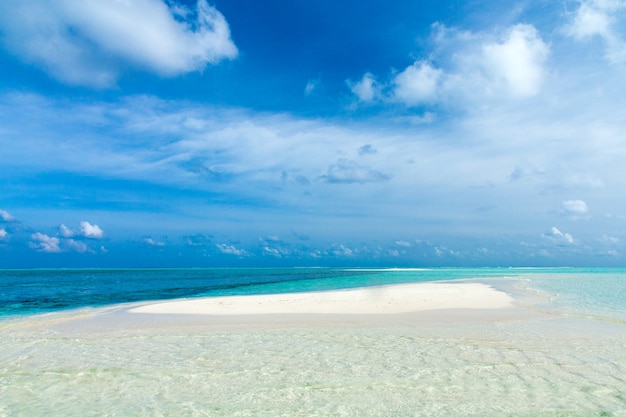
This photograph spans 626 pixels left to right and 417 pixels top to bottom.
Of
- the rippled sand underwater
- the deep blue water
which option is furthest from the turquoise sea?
the deep blue water

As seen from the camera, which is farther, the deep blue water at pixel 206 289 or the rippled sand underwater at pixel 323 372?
the deep blue water at pixel 206 289

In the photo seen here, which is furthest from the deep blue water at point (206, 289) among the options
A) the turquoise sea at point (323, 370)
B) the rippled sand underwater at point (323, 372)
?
the rippled sand underwater at point (323, 372)

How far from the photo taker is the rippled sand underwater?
791 cm

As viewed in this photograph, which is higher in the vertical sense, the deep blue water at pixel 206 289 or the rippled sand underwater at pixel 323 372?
the deep blue water at pixel 206 289

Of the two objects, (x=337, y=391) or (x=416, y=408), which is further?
(x=337, y=391)

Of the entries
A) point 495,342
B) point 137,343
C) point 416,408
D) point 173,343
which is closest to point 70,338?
point 137,343

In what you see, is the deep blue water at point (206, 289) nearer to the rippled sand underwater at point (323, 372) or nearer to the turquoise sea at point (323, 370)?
the turquoise sea at point (323, 370)

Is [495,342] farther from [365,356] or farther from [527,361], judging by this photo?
[365,356]

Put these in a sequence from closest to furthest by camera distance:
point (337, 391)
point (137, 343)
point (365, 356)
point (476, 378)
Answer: point (337, 391) < point (476, 378) < point (365, 356) < point (137, 343)

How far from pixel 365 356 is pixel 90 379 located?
6.95 m

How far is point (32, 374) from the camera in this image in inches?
406

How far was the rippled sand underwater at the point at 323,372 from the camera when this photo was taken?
7910mm

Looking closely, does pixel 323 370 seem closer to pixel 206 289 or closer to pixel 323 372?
pixel 323 372

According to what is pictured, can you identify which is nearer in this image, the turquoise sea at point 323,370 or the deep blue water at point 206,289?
the turquoise sea at point 323,370
